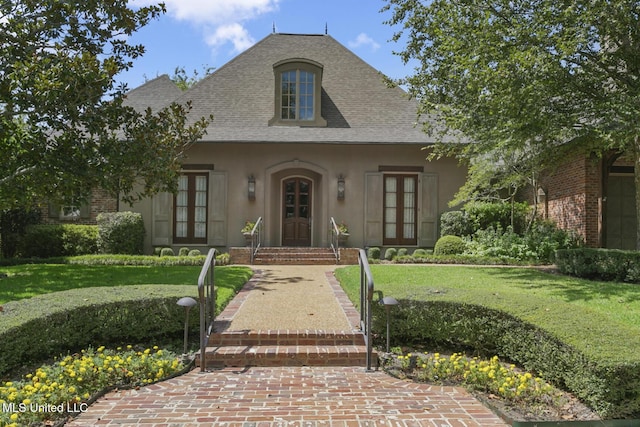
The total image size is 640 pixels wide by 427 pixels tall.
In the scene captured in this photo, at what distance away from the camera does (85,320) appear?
19.7 ft

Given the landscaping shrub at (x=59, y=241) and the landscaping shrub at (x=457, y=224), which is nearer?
the landscaping shrub at (x=457, y=224)

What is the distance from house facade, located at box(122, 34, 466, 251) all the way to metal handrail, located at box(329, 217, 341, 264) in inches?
9.5

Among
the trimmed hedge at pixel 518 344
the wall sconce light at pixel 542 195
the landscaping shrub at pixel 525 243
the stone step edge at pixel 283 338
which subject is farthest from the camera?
the wall sconce light at pixel 542 195

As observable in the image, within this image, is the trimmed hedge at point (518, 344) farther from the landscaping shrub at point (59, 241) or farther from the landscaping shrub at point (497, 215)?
the landscaping shrub at point (59, 241)

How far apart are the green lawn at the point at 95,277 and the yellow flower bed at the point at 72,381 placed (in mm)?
2623

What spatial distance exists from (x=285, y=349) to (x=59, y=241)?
39.9 ft

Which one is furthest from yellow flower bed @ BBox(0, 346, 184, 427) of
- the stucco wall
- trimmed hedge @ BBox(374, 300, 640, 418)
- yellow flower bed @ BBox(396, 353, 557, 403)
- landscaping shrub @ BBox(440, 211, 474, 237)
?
landscaping shrub @ BBox(440, 211, 474, 237)

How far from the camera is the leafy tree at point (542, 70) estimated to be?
894 centimetres

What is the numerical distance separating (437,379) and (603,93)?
7.56 metres

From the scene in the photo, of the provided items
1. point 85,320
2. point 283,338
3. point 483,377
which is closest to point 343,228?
point 283,338

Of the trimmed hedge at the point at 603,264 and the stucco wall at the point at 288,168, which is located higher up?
the stucco wall at the point at 288,168

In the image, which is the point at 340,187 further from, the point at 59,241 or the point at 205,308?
the point at 205,308

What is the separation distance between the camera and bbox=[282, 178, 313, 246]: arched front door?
16.6m

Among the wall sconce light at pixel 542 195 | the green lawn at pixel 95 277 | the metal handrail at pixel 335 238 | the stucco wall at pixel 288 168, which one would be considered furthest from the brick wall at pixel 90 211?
the wall sconce light at pixel 542 195
